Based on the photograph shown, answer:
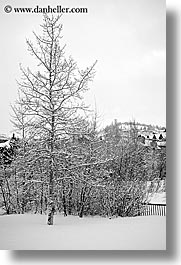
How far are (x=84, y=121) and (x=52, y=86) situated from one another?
0.39 m

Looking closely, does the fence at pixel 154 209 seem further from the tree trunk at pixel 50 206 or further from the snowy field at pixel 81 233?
the tree trunk at pixel 50 206

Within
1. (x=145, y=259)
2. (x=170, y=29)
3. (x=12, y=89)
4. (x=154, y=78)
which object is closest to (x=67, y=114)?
(x=12, y=89)

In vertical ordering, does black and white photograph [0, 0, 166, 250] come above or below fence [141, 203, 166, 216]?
above

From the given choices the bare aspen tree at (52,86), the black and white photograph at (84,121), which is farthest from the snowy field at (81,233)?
the bare aspen tree at (52,86)

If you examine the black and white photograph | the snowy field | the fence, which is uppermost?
the black and white photograph

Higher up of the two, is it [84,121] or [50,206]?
[84,121]

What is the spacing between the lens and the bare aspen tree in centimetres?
340

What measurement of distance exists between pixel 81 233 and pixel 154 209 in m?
0.63

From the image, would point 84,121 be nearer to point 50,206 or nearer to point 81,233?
point 50,206

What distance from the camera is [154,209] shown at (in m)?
3.40

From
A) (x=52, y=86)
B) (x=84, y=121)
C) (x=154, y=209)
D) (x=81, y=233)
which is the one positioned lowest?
(x=81, y=233)

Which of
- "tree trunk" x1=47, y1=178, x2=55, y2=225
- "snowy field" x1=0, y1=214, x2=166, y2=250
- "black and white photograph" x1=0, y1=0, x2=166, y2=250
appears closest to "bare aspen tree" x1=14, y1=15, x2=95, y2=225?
"black and white photograph" x1=0, y1=0, x2=166, y2=250

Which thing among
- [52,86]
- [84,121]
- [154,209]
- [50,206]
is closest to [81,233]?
[50,206]

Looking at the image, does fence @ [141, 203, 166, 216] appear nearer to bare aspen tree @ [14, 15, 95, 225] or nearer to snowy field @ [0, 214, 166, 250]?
snowy field @ [0, 214, 166, 250]
